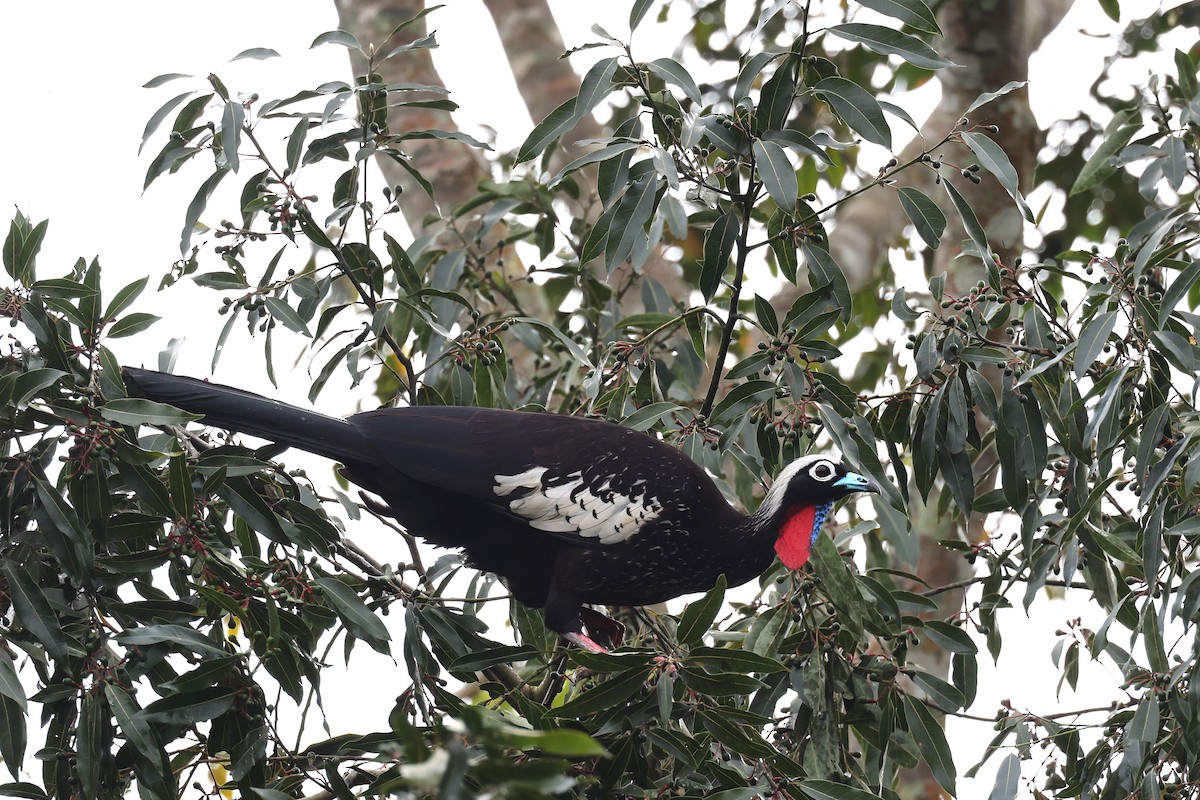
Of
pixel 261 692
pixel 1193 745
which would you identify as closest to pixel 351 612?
pixel 261 692

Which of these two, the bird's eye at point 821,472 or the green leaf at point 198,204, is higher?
the green leaf at point 198,204

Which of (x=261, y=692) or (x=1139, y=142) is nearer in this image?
(x=261, y=692)

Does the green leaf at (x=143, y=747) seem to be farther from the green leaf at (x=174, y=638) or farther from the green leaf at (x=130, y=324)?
the green leaf at (x=130, y=324)

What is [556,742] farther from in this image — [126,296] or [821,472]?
[821,472]

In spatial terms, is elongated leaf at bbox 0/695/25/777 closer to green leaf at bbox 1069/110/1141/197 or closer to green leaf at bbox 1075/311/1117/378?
green leaf at bbox 1075/311/1117/378

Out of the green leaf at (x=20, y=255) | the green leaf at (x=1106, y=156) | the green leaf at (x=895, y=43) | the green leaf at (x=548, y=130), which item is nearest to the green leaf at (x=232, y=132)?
the green leaf at (x=20, y=255)

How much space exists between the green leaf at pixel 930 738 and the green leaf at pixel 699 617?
0.87 m

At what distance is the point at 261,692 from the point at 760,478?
1335mm

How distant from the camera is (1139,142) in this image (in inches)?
128

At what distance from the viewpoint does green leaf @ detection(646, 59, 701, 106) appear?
2.53m

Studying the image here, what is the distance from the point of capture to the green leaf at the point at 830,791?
7.13 feet

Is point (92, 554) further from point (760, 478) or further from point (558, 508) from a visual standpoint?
point (760, 478)

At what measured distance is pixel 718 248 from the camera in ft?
8.87

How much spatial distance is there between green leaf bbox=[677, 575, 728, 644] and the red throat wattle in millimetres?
866
